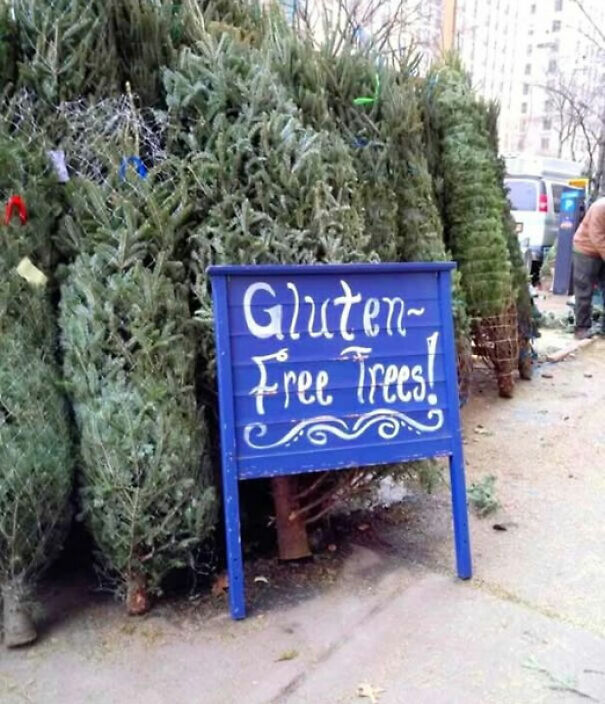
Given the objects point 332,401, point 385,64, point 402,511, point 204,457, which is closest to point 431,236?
point 385,64

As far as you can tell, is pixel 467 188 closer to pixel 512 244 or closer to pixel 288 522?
pixel 512 244

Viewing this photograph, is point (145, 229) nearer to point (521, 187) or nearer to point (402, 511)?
point (402, 511)

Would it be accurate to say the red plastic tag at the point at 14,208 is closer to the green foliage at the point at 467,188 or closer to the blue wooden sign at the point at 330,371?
the blue wooden sign at the point at 330,371

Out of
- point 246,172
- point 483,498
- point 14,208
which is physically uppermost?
point 246,172

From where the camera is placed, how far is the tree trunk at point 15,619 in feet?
Result: 8.36

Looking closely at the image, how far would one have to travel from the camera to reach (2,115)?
109 inches

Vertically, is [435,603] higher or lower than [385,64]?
lower

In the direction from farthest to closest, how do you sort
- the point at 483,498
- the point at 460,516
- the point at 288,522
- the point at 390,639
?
the point at 483,498, the point at 288,522, the point at 460,516, the point at 390,639

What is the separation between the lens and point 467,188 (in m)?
5.28

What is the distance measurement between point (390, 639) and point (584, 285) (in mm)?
Result: 6431

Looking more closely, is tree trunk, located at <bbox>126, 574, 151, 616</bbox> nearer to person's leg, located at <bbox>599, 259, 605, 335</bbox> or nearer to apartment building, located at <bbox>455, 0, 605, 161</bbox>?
person's leg, located at <bbox>599, 259, 605, 335</bbox>

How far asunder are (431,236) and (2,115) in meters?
2.50

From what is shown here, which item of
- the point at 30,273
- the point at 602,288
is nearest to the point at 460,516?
the point at 30,273

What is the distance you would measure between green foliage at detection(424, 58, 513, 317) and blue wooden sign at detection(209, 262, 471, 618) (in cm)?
252
